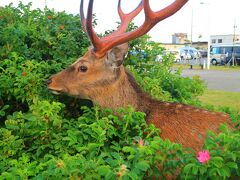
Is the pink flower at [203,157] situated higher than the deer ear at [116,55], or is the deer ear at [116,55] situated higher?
the deer ear at [116,55]

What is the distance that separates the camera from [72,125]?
3275mm

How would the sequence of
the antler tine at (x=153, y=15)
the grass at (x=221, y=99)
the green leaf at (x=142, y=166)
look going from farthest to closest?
the grass at (x=221, y=99)
the antler tine at (x=153, y=15)
the green leaf at (x=142, y=166)

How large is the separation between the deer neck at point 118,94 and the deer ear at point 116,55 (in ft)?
0.34

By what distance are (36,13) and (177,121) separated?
2.21 m

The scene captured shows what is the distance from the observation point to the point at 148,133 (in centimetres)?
321

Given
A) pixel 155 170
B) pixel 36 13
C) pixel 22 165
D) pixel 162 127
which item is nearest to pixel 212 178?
pixel 155 170

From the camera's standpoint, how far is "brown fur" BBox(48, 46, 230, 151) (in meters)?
3.70

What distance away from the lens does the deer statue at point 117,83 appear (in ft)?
12.1

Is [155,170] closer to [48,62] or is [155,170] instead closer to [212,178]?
[212,178]

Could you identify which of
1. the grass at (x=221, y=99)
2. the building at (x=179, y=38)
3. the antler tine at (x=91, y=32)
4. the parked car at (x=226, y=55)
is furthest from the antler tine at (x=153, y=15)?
the building at (x=179, y=38)

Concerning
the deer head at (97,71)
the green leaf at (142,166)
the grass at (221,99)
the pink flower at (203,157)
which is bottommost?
the grass at (221,99)

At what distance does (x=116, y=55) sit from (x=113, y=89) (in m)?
0.31

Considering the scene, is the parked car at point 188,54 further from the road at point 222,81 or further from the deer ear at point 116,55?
the deer ear at point 116,55

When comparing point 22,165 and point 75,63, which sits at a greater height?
point 75,63
